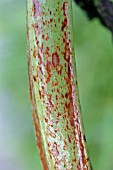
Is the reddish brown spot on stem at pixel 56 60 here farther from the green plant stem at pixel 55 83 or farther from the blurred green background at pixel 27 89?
the blurred green background at pixel 27 89

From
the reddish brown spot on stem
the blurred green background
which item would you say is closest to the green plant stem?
the reddish brown spot on stem

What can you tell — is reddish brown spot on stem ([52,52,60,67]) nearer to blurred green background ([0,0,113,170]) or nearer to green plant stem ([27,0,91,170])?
green plant stem ([27,0,91,170])

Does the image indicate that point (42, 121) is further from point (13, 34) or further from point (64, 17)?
point (13, 34)

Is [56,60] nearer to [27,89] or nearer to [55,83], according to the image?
[55,83]

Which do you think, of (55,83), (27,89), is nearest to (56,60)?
(55,83)

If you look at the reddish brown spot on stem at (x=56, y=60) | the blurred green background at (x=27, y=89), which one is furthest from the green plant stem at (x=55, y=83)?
the blurred green background at (x=27, y=89)

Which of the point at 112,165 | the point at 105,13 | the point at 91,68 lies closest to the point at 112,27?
the point at 105,13
